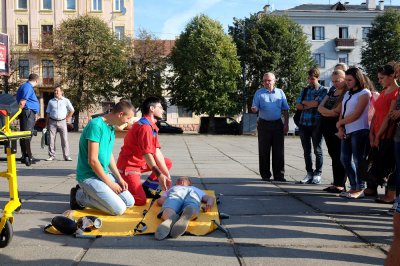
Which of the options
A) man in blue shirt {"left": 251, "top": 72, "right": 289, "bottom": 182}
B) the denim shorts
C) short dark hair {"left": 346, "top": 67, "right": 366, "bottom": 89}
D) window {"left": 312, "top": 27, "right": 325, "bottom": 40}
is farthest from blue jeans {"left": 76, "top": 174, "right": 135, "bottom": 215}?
window {"left": 312, "top": 27, "right": 325, "bottom": 40}

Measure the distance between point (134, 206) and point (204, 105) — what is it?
3862 cm

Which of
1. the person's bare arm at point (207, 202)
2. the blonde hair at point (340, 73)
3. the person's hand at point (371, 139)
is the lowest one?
the person's bare arm at point (207, 202)

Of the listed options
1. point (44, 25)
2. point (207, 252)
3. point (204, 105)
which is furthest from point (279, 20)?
point (207, 252)

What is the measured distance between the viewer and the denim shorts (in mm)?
4911

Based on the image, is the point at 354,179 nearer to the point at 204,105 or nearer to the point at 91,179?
the point at 91,179

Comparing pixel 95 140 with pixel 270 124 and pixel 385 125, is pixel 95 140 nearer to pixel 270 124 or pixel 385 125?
pixel 385 125

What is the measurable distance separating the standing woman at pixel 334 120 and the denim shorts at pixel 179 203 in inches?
118

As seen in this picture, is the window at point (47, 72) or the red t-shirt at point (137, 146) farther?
the window at point (47, 72)

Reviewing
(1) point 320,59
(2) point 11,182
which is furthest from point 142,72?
(2) point 11,182

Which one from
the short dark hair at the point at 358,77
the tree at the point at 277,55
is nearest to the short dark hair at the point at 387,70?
the short dark hair at the point at 358,77

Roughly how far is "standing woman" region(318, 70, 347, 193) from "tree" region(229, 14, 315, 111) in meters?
37.8

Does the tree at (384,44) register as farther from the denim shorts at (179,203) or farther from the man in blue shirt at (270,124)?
the denim shorts at (179,203)

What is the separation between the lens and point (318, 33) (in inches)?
2438

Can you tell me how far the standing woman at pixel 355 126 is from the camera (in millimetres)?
6535
